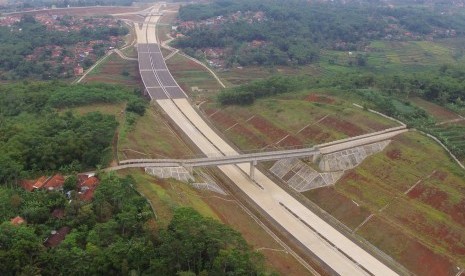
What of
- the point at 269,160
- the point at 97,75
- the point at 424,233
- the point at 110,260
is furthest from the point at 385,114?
the point at 97,75

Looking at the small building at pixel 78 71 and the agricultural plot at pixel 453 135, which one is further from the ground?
the agricultural plot at pixel 453 135

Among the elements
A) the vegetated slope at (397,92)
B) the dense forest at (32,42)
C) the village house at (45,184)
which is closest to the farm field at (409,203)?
the vegetated slope at (397,92)

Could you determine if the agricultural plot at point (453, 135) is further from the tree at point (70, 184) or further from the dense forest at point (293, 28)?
the dense forest at point (293, 28)

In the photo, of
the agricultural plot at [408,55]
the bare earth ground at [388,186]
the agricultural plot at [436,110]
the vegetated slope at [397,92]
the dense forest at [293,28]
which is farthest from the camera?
the dense forest at [293,28]

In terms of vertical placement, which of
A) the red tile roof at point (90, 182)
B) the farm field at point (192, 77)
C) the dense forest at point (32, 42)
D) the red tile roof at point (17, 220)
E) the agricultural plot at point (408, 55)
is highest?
the red tile roof at point (17, 220)

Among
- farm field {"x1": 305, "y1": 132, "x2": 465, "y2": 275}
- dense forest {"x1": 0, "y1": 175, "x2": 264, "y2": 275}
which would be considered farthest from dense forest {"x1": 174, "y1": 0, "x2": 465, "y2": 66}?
dense forest {"x1": 0, "y1": 175, "x2": 264, "y2": 275}

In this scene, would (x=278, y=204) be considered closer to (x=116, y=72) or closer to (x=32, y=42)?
(x=116, y=72)
